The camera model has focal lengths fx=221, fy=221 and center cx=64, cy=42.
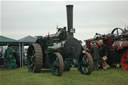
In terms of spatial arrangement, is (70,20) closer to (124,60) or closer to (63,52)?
(63,52)

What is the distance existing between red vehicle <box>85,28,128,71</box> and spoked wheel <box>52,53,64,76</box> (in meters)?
3.68

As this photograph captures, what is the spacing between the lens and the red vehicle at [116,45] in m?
10.6

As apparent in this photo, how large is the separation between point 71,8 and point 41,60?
8.45ft

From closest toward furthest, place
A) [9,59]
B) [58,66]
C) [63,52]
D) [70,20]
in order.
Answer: [58,66], [63,52], [70,20], [9,59]

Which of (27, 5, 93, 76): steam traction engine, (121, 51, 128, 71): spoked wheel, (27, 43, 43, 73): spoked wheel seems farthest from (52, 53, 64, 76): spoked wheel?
(121, 51, 128, 71): spoked wheel

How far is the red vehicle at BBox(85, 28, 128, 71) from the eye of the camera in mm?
10576

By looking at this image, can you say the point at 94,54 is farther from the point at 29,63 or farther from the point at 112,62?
the point at 29,63

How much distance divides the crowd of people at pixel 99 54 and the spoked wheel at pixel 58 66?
9.46 feet

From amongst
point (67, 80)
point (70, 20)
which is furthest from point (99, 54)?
point (67, 80)

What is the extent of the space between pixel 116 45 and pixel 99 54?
3.53 feet

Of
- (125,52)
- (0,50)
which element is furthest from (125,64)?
(0,50)

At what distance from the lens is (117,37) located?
1166 cm

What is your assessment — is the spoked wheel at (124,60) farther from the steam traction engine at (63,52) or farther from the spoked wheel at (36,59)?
the spoked wheel at (36,59)

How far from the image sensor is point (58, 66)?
321 inches
